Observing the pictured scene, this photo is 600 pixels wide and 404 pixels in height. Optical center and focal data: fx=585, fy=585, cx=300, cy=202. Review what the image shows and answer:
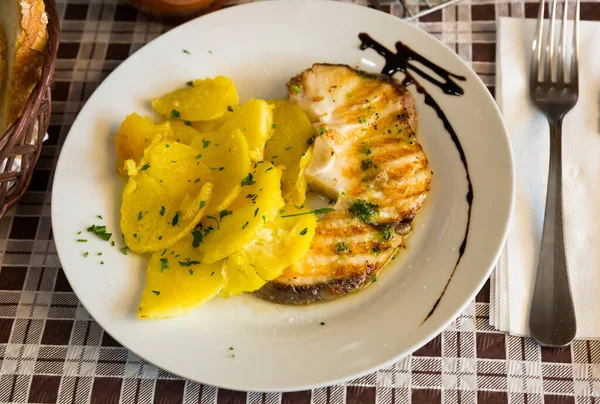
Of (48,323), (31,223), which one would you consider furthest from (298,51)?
(48,323)

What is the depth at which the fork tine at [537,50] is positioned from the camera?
3.11 m

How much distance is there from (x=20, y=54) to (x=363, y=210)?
168 centimetres

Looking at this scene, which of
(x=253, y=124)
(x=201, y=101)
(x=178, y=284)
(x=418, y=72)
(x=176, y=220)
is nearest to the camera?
(x=178, y=284)

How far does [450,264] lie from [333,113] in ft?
3.07

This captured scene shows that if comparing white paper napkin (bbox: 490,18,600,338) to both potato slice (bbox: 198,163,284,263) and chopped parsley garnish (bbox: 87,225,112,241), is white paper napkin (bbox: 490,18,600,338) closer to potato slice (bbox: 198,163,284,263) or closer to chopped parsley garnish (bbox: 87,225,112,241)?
potato slice (bbox: 198,163,284,263)

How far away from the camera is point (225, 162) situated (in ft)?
8.84

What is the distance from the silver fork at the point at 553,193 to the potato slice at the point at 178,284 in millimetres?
1398

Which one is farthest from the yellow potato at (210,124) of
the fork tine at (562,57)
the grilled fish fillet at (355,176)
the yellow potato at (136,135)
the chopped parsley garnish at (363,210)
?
the fork tine at (562,57)

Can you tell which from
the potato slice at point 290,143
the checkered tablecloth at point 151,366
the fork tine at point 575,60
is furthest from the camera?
the fork tine at point 575,60

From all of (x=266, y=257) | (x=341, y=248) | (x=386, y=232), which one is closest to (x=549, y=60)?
(x=386, y=232)

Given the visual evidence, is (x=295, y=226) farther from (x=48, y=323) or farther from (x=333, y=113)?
(x=48, y=323)

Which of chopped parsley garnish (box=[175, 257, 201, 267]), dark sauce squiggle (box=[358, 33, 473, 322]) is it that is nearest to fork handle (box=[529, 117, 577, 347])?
dark sauce squiggle (box=[358, 33, 473, 322])

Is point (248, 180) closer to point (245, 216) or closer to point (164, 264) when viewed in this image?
point (245, 216)

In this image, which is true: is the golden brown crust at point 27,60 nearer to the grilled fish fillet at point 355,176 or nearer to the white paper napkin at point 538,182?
the grilled fish fillet at point 355,176
